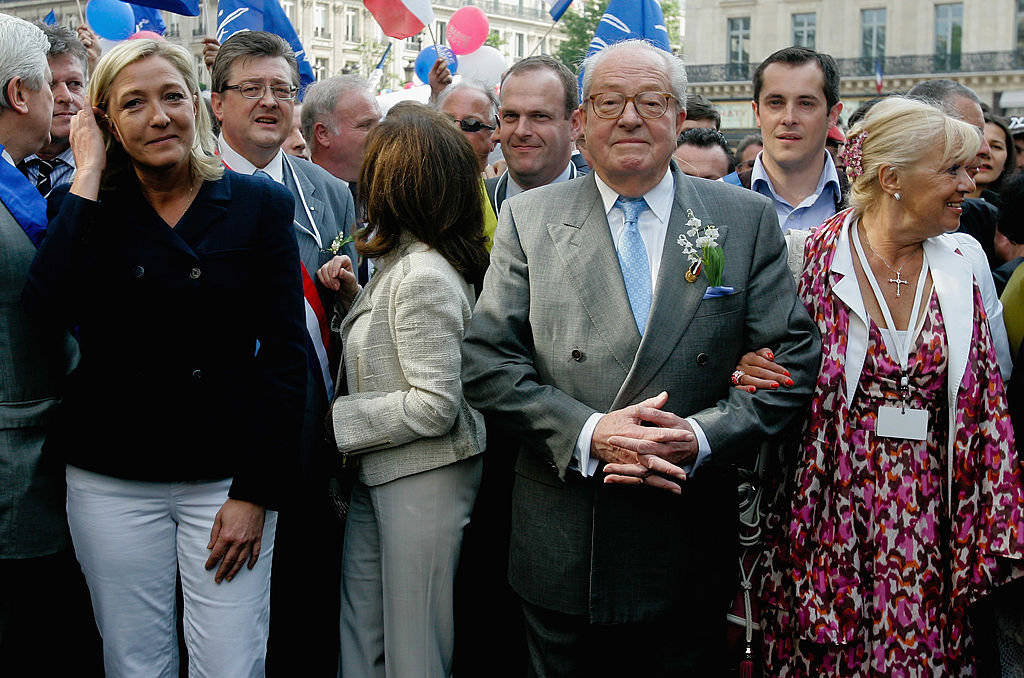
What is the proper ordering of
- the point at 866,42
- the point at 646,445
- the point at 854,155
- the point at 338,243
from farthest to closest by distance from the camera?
the point at 866,42 < the point at 338,243 < the point at 854,155 < the point at 646,445

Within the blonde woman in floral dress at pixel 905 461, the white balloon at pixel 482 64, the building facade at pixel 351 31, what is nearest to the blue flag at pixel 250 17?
the white balloon at pixel 482 64

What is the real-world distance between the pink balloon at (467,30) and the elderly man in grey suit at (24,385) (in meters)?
6.89

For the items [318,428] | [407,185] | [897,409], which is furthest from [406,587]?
[897,409]

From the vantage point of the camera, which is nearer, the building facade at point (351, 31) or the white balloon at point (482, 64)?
the white balloon at point (482, 64)

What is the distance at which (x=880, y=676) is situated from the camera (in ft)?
10.2

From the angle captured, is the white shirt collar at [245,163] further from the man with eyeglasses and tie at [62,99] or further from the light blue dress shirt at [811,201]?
the light blue dress shirt at [811,201]

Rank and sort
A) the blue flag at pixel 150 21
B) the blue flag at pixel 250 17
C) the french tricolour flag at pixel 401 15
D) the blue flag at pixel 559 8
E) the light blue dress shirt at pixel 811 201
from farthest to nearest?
the blue flag at pixel 150 21, the blue flag at pixel 559 8, the french tricolour flag at pixel 401 15, the blue flag at pixel 250 17, the light blue dress shirt at pixel 811 201

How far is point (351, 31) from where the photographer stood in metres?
60.8

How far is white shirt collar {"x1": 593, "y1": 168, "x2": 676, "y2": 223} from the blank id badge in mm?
930

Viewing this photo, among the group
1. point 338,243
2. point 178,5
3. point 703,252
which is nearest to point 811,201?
point 703,252

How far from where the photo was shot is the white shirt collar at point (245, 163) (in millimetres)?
4410

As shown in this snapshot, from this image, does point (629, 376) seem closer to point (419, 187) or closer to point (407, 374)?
point (407, 374)

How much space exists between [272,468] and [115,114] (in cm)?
118

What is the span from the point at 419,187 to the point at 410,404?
755mm
